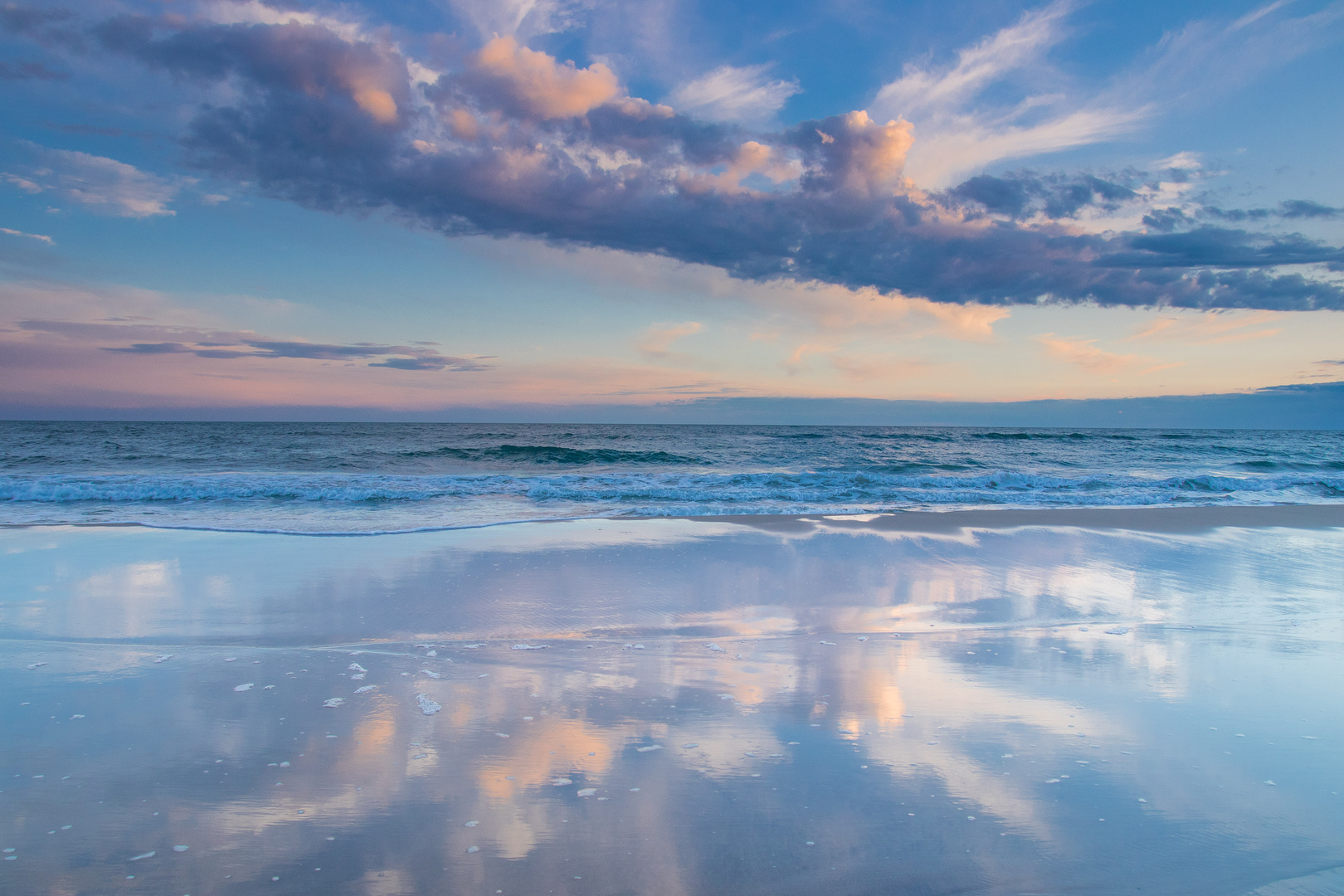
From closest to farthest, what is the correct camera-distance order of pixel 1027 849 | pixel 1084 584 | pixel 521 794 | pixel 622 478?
1. pixel 1027 849
2. pixel 521 794
3. pixel 1084 584
4. pixel 622 478

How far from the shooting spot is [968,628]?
528 cm

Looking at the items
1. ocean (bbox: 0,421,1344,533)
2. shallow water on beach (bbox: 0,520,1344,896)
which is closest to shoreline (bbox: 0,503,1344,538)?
ocean (bbox: 0,421,1344,533)

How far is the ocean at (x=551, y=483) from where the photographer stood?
1232cm

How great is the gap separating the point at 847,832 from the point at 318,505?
532 inches

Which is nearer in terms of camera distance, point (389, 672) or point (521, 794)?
point (521, 794)

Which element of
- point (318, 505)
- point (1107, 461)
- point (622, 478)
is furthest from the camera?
point (1107, 461)

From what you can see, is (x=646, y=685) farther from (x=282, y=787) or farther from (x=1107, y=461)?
(x=1107, y=461)

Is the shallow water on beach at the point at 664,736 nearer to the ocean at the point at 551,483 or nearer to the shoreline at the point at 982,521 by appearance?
the shoreline at the point at 982,521

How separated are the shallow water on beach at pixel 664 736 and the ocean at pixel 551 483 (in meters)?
5.45

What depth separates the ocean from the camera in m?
12.3

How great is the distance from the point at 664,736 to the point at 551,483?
566 inches

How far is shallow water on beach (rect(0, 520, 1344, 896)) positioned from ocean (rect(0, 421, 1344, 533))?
545cm

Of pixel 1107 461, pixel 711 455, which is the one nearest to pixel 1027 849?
pixel 711 455

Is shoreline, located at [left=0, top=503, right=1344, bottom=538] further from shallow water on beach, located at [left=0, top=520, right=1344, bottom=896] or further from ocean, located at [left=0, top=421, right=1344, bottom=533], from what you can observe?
shallow water on beach, located at [left=0, top=520, right=1344, bottom=896]
